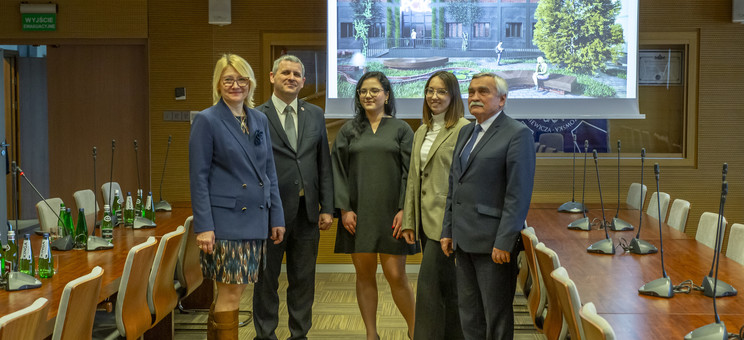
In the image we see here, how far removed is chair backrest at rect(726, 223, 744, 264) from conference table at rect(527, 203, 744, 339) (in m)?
0.10

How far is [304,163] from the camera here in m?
4.14

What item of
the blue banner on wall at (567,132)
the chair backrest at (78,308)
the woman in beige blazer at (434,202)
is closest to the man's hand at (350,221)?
the woman in beige blazer at (434,202)

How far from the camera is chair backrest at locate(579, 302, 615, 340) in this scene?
210 centimetres

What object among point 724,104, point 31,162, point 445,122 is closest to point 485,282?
point 445,122

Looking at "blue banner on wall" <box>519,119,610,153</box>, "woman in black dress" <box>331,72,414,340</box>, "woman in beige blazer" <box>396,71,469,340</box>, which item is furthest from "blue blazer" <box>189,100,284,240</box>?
"blue banner on wall" <box>519,119,610,153</box>

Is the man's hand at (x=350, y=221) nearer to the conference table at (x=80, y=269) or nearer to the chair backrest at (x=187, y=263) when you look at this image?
Answer: the chair backrest at (x=187, y=263)

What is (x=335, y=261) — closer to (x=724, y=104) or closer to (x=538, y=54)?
(x=538, y=54)

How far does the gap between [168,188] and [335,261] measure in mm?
1666

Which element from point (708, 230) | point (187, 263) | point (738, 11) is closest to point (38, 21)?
point (187, 263)

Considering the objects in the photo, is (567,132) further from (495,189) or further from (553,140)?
(495,189)

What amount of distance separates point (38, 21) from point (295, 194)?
176 inches

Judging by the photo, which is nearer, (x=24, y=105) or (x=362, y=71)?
(x=362, y=71)

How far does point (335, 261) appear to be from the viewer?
291 inches

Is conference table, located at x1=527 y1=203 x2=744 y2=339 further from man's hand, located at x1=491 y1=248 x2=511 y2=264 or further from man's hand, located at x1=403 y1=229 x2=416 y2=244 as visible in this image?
man's hand, located at x1=403 y1=229 x2=416 y2=244
